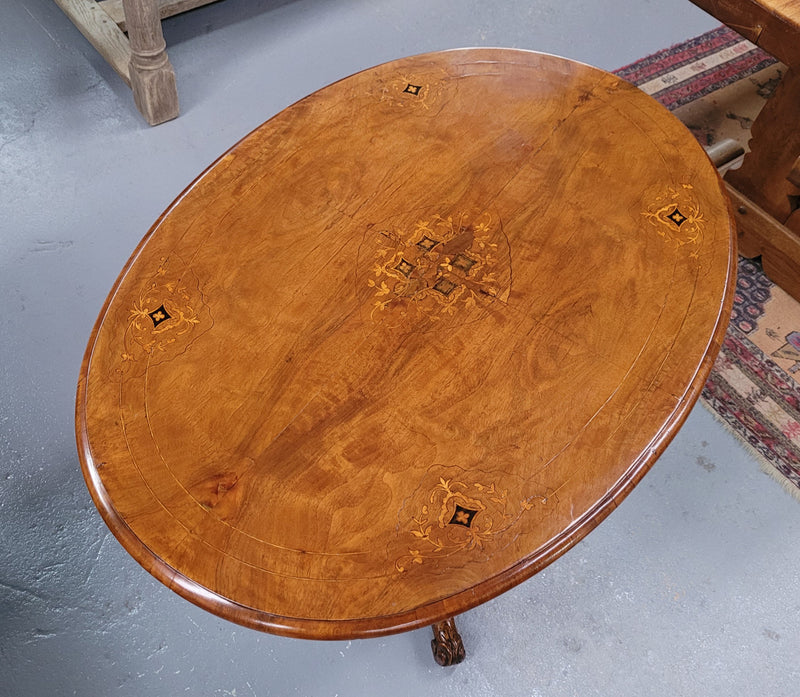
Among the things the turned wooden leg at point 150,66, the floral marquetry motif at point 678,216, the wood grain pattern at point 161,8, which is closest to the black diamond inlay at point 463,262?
the floral marquetry motif at point 678,216

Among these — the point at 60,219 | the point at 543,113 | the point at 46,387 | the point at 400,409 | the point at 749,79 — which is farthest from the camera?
the point at 749,79

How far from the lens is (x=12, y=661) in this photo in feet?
5.98

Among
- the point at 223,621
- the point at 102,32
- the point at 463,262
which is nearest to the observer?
the point at 463,262

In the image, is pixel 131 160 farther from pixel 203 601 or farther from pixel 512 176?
pixel 203 601

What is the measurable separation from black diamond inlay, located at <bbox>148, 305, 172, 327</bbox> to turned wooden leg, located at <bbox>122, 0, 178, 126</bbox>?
4.80 feet

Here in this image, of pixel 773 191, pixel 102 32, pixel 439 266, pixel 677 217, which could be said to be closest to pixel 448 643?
pixel 439 266

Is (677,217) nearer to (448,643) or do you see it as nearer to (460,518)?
(460,518)

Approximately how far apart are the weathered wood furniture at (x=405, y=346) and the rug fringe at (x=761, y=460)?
701mm

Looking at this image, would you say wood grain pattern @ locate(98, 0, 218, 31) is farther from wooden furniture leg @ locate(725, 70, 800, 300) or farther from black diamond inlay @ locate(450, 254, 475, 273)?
wooden furniture leg @ locate(725, 70, 800, 300)

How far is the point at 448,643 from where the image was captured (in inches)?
68.2

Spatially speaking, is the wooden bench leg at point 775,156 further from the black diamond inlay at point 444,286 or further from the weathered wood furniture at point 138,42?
the weathered wood furniture at point 138,42

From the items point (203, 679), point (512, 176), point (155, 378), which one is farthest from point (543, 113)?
point (203, 679)

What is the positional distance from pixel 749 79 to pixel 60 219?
259cm

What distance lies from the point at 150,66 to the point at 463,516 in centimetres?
209
